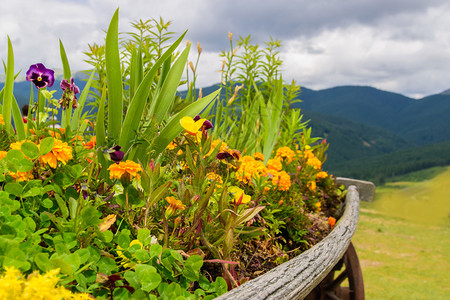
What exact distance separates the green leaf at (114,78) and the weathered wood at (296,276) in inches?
31.0

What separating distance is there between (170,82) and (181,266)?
82cm

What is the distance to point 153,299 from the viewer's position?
2.56 feet

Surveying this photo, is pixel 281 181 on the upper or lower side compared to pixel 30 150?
lower

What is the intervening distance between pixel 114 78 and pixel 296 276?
0.99 meters

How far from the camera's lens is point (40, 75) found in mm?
1231

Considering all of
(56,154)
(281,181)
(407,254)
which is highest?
(56,154)

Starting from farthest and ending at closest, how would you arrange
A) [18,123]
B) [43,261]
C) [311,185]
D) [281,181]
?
[311,185] → [281,181] → [18,123] → [43,261]

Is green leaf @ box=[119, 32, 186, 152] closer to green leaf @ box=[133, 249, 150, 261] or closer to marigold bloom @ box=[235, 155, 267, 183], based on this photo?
marigold bloom @ box=[235, 155, 267, 183]

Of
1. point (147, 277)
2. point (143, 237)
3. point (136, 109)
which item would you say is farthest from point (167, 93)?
point (147, 277)

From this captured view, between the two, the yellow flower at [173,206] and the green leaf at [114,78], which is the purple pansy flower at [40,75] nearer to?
the green leaf at [114,78]

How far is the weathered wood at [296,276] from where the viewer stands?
876mm

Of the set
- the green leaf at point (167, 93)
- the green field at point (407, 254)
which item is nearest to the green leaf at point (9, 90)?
the green leaf at point (167, 93)

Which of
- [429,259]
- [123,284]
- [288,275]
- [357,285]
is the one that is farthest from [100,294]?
[429,259]

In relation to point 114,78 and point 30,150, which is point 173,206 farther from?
point 114,78
